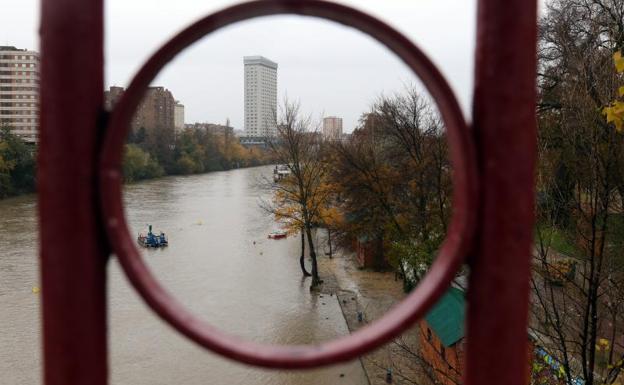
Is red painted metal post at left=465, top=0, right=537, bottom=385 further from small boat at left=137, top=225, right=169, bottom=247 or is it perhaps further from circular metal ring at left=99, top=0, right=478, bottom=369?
small boat at left=137, top=225, right=169, bottom=247

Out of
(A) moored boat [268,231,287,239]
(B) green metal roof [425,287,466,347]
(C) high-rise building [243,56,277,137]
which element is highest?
(C) high-rise building [243,56,277,137]

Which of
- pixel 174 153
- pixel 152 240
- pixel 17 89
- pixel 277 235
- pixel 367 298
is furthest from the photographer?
pixel 17 89

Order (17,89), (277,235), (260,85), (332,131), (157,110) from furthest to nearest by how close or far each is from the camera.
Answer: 1. (260,85)
2. (157,110)
3. (17,89)
4. (332,131)
5. (277,235)

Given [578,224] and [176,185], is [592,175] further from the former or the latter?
[176,185]

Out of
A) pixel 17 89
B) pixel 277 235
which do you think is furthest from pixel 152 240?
pixel 17 89

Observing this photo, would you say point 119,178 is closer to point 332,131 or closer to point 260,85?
point 332,131

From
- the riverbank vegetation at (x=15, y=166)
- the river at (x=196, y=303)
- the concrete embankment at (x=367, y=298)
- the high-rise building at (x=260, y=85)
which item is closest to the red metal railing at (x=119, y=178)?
the river at (x=196, y=303)

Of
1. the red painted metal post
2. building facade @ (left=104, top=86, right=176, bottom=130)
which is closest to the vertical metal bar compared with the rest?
the red painted metal post
